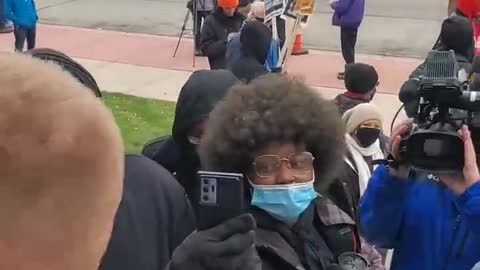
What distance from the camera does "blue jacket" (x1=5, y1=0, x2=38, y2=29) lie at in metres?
11.5

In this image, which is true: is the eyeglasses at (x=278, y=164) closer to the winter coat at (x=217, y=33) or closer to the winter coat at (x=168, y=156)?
the winter coat at (x=168, y=156)

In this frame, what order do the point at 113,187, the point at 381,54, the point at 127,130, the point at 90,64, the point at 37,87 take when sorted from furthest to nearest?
the point at 381,54 → the point at 90,64 → the point at 127,130 → the point at 113,187 → the point at 37,87

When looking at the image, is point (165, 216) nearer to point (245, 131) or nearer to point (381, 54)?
point (245, 131)

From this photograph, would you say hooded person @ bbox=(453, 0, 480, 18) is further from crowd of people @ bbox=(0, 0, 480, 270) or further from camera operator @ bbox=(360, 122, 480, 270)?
camera operator @ bbox=(360, 122, 480, 270)

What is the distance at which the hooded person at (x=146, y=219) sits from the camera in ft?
8.16

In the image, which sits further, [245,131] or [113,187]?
[245,131]

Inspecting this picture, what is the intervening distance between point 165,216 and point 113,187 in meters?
1.35

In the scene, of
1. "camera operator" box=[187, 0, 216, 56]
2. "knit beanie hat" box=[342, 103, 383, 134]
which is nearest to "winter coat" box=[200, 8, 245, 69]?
"camera operator" box=[187, 0, 216, 56]

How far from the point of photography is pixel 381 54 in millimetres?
13102

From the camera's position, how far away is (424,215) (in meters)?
2.96

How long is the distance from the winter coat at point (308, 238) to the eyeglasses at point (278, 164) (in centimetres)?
13

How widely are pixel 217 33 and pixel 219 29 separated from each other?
0.22ft

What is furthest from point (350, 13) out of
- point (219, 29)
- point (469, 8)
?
point (219, 29)

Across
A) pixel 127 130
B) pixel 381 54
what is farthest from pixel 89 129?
pixel 381 54
